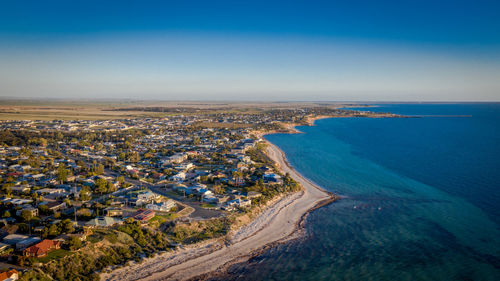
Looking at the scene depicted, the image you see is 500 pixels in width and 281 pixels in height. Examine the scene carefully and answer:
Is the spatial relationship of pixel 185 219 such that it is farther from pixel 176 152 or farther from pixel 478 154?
pixel 478 154

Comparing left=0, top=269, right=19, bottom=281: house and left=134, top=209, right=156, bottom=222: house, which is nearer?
left=0, top=269, right=19, bottom=281: house

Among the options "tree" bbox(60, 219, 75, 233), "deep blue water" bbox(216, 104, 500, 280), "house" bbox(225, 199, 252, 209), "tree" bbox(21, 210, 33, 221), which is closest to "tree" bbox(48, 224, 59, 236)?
"tree" bbox(60, 219, 75, 233)

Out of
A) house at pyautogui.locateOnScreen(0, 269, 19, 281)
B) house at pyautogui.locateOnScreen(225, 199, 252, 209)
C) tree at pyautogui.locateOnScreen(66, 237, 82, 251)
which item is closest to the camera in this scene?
house at pyautogui.locateOnScreen(0, 269, 19, 281)

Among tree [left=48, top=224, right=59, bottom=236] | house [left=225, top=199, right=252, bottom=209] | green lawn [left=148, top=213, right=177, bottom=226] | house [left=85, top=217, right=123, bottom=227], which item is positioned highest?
tree [left=48, top=224, right=59, bottom=236]

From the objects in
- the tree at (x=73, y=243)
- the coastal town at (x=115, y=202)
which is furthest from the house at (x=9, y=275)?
the tree at (x=73, y=243)

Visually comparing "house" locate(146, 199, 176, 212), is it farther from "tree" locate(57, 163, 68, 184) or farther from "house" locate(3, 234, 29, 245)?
"tree" locate(57, 163, 68, 184)

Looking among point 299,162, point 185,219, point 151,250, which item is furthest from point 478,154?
point 151,250

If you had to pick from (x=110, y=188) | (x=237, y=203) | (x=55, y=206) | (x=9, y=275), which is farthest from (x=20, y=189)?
(x=237, y=203)
